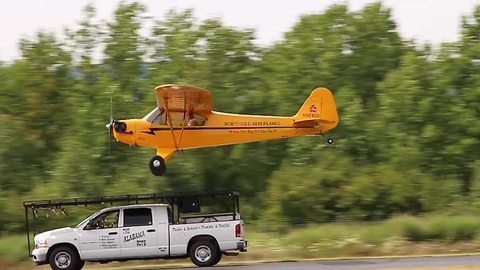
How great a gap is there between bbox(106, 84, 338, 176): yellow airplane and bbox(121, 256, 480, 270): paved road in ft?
14.1

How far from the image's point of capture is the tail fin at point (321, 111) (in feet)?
93.5

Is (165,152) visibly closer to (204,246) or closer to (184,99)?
(184,99)

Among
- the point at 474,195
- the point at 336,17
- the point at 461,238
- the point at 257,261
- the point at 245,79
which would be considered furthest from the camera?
the point at 336,17

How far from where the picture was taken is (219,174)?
4828 centimetres

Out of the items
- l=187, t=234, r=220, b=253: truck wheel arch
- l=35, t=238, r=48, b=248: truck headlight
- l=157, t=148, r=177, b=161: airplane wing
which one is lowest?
l=187, t=234, r=220, b=253: truck wheel arch

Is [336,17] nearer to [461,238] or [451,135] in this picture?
[451,135]

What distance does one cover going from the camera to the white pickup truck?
23469mm

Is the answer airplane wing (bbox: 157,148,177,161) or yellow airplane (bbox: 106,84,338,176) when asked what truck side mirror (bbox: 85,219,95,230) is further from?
airplane wing (bbox: 157,148,177,161)

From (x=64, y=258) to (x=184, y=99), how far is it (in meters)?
6.15

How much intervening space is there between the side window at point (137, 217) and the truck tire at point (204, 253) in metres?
1.35

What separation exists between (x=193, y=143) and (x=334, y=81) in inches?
1135

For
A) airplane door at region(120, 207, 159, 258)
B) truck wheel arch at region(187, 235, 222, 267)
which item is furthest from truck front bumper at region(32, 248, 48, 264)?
truck wheel arch at region(187, 235, 222, 267)

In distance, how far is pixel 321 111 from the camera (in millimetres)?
28641

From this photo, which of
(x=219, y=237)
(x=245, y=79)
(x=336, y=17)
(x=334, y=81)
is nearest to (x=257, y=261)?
(x=219, y=237)
